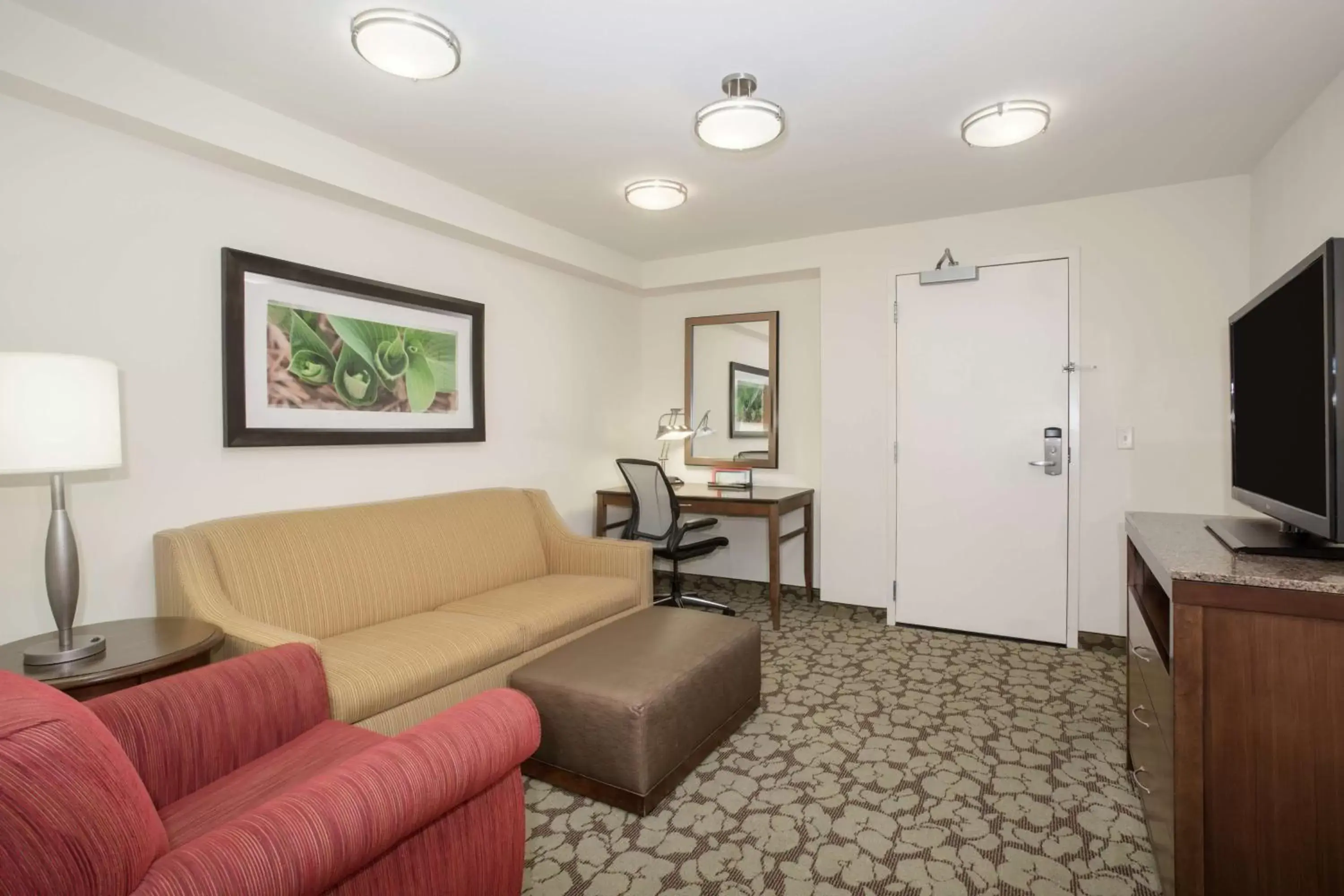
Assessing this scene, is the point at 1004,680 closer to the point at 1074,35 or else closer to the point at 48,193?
the point at 1074,35

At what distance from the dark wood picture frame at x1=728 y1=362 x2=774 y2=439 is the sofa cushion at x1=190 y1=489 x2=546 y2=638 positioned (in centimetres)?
177

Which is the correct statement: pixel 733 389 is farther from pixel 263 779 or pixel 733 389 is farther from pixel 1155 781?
pixel 263 779

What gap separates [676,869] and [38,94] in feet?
9.45

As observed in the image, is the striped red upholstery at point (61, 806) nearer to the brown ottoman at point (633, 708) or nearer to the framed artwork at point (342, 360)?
the brown ottoman at point (633, 708)

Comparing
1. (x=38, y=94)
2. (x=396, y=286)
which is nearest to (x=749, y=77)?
(x=396, y=286)

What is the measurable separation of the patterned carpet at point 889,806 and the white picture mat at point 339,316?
1730 millimetres

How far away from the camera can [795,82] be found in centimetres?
229

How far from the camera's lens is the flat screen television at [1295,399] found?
4.80 ft

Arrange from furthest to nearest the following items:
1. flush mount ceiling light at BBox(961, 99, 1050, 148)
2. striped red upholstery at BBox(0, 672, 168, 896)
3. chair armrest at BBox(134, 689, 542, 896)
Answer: flush mount ceiling light at BBox(961, 99, 1050, 148) → chair armrest at BBox(134, 689, 542, 896) → striped red upholstery at BBox(0, 672, 168, 896)

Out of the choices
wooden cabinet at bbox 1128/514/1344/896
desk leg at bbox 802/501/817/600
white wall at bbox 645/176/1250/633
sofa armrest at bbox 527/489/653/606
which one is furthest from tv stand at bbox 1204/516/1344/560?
desk leg at bbox 802/501/817/600

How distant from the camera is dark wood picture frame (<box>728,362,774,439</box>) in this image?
4637mm

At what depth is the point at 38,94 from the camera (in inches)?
77.9

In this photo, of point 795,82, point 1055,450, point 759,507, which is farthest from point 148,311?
point 1055,450

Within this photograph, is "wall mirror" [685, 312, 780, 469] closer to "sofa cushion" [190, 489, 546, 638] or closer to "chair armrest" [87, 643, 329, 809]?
"sofa cushion" [190, 489, 546, 638]
